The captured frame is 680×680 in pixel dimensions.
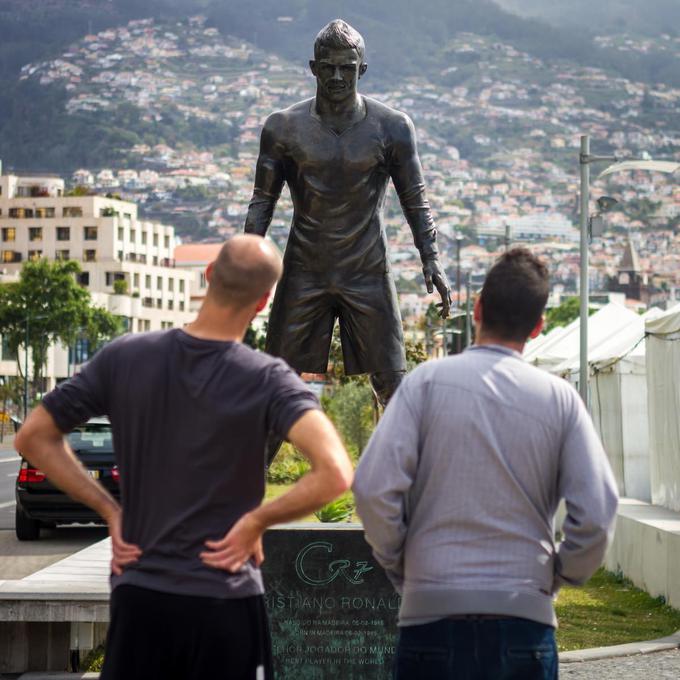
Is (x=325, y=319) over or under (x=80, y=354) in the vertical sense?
under

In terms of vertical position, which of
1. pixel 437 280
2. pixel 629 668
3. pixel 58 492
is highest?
pixel 437 280

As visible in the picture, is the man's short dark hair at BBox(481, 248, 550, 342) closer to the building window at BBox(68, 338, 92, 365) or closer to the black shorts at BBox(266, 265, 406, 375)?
the black shorts at BBox(266, 265, 406, 375)

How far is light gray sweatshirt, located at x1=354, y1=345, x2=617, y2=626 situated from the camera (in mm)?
3986

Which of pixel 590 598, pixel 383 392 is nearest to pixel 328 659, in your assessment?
pixel 383 392

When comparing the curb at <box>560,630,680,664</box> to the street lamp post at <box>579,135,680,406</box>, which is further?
the street lamp post at <box>579,135,680,406</box>

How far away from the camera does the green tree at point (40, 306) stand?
82312 millimetres

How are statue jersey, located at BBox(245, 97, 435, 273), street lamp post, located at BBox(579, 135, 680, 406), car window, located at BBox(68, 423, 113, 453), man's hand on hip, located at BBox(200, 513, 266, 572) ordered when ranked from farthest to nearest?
street lamp post, located at BBox(579, 135, 680, 406) → car window, located at BBox(68, 423, 113, 453) → statue jersey, located at BBox(245, 97, 435, 273) → man's hand on hip, located at BBox(200, 513, 266, 572)

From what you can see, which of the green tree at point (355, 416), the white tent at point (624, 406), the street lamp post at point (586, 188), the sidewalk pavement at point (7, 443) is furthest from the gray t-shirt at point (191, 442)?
the sidewalk pavement at point (7, 443)

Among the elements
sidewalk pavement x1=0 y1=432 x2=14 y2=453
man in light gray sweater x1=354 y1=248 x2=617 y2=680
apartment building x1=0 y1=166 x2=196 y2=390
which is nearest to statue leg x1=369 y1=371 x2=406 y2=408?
man in light gray sweater x1=354 y1=248 x2=617 y2=680

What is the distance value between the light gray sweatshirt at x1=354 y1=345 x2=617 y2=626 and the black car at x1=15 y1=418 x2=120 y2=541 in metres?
13.2

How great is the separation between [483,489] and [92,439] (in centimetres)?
1401

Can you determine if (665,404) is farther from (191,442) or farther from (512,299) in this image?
(191,442)

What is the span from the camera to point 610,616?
1145cm

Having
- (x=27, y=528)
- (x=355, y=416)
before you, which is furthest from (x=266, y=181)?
(x=355, y=416)
